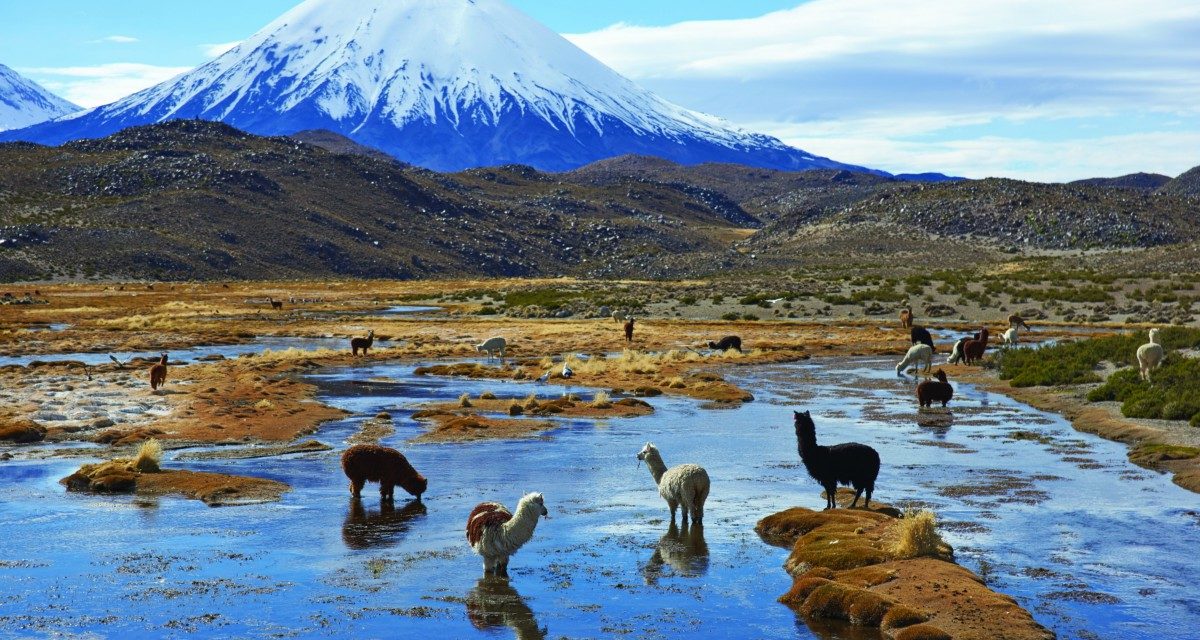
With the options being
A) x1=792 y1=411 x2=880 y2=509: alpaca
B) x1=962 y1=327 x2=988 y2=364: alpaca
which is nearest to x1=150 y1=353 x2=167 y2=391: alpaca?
x1=792 y1=411 x2=880 y2=509: alpaca

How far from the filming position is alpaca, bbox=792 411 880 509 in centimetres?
1652

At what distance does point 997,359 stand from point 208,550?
28.7 m

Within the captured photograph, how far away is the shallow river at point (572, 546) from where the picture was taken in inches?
488

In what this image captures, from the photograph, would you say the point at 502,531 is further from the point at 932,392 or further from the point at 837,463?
the point at 932,392

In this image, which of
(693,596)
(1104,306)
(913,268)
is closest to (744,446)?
(693,596)

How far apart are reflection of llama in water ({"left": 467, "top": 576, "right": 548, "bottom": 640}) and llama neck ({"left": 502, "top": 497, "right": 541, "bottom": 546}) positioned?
20.0 inches

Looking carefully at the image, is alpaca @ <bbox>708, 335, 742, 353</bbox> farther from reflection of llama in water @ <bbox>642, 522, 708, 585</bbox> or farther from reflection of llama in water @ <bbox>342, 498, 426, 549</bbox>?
reflection of llama in water @ <bbox>642, 522, 708, 585</bbox>

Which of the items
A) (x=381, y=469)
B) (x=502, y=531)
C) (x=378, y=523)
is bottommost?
(x=378, y=523)

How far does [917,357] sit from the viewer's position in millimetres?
35750

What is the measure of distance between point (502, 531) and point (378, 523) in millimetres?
3493

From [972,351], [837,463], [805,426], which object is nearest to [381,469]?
[805,426]

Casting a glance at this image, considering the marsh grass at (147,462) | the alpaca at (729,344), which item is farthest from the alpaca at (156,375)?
the alpaca at (729,344)

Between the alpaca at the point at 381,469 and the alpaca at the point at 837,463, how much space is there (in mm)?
5766

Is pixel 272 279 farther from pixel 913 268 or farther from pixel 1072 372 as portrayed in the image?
pixel 1072 372
